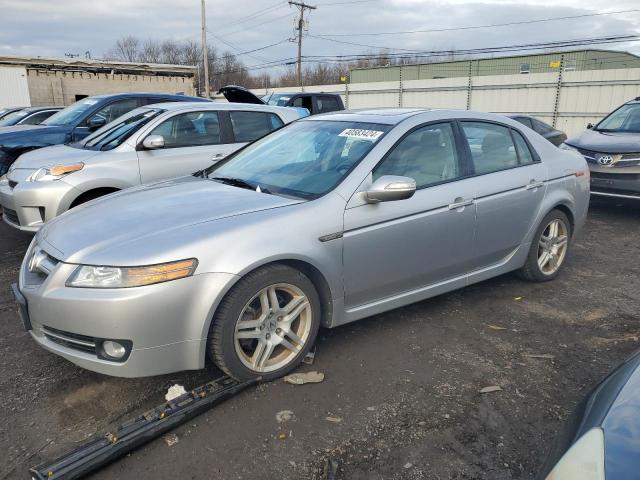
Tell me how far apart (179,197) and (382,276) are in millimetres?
1452

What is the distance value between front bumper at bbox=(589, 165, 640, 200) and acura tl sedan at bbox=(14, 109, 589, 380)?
3.30m

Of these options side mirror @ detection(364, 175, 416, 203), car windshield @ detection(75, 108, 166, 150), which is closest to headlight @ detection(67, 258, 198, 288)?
side mirror @ detection(364, 175, 416, 203)

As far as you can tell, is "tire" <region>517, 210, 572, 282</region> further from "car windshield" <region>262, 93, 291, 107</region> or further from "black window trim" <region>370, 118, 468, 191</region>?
"car windshield" <region>262, 93, 291, 107</region>

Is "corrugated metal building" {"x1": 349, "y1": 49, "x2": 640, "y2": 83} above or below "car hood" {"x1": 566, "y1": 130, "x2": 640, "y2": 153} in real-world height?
above

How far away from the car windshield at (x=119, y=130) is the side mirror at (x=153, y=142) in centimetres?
31

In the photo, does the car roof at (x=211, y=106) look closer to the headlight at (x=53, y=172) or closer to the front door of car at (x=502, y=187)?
the headlight at (x=53, y=172)

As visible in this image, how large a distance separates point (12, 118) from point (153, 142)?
9672 millimetres

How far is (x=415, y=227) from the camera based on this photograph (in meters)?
3.44

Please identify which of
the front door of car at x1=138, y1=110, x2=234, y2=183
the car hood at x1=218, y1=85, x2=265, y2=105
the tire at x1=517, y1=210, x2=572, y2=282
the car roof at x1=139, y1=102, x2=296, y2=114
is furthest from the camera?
the car hood at x1=218, y1=85, x2=265, y2=105

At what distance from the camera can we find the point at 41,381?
3.02 meters

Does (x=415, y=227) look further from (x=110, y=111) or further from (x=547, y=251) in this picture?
(x=110, y=111)

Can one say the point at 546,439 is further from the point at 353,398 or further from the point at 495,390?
the point at 353,398

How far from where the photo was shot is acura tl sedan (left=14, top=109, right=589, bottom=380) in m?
2.59

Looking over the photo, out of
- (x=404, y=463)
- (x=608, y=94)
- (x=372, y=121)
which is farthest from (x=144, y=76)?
(x=404, y=463)
